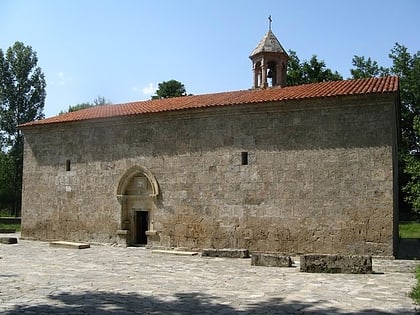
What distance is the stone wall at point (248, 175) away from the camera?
12781 mm

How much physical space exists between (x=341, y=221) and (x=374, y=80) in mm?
5190

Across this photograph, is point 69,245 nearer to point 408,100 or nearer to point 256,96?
point 256,96

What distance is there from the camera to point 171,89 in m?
38.9

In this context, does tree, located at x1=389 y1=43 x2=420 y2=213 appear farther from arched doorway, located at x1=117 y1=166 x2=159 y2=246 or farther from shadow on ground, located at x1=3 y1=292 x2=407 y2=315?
shadow on ground, located at x1=3 y1=292 x2=407 y2=315

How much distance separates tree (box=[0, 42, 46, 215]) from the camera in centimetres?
3572

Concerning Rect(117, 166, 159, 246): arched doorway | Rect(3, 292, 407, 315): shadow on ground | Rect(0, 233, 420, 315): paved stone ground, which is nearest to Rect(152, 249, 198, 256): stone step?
Rect(0, 233, 420, 315): paved stone ground

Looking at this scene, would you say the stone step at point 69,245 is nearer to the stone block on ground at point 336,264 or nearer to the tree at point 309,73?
the stone block on ground at point 336,264

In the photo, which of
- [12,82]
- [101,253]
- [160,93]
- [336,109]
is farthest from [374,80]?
[12,82]

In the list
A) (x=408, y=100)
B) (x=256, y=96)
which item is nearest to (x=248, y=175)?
(x=256, y=96)

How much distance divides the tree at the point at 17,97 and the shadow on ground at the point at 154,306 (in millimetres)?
31272

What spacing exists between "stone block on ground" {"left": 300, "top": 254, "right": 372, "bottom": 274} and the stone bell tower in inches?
357

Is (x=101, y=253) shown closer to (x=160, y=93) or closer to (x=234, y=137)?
(x=234, y=137)

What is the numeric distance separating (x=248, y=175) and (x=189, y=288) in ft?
20.6

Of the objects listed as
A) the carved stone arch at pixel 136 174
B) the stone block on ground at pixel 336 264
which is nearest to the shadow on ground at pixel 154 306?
the stone block on ground at pixel 336 264
